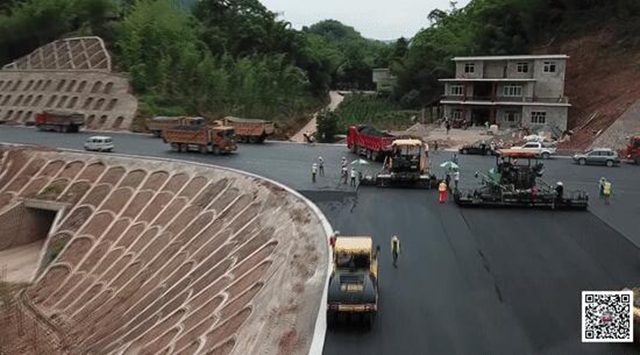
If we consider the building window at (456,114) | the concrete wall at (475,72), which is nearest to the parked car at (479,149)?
the building window at (456,114)

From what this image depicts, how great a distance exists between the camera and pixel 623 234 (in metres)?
25.3

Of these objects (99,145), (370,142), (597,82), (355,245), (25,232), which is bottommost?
(25,232)

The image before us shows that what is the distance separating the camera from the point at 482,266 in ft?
70.7

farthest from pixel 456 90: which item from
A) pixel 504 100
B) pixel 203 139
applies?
pixel 203 139

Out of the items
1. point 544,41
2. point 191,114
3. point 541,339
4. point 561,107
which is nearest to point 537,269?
point 541,339

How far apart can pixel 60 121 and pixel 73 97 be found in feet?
30.1

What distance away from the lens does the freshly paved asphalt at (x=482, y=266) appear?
53.3 feet

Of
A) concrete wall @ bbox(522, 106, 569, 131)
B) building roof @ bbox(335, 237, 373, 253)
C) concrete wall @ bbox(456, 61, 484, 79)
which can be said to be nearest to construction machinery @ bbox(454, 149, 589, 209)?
building roof @ bbox(335, 237, 373, 253)

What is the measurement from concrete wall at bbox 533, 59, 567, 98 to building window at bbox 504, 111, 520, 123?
2.70 m

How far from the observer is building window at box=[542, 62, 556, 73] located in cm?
5934

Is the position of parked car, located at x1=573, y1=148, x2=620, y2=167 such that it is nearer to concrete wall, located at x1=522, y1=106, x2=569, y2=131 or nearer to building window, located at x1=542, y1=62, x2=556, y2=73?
concrete wall, located at x1=522, y1=106, x2=569, y2=131

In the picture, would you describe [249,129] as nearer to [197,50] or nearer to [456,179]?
[456,179]

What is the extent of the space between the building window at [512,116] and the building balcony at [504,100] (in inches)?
52.8

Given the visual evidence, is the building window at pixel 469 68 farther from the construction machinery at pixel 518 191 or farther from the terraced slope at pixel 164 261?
the terraced slope at pixel 164 261
